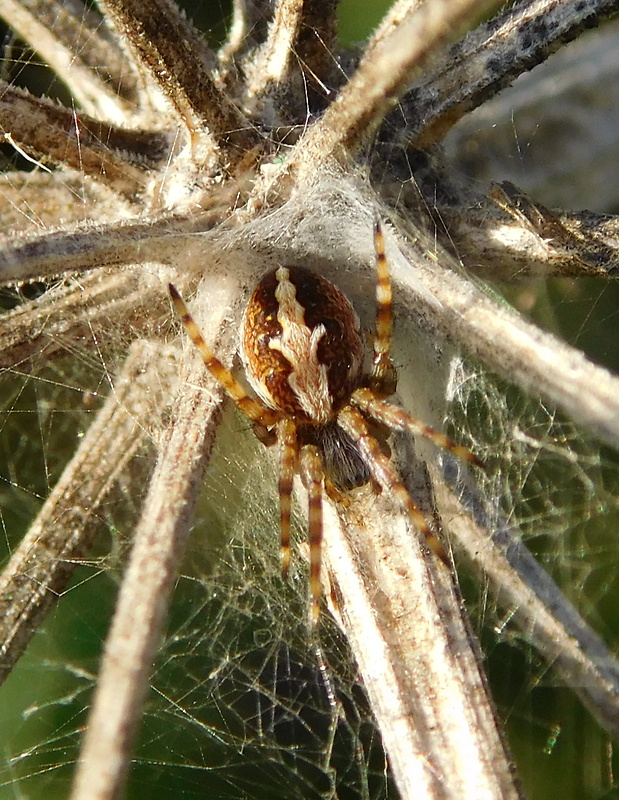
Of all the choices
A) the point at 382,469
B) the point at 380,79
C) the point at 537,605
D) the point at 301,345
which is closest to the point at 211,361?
the point at 301,345

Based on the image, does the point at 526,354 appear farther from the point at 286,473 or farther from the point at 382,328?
the point at 286,473

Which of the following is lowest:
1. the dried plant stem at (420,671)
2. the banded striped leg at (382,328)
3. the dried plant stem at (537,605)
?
the dried plant stem at (537,605)

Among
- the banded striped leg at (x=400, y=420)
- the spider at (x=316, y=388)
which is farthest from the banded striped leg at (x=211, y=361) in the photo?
the banded striped leg at (x=400, y=420)

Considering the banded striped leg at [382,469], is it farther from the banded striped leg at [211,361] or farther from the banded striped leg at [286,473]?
the banded striped leg at [211,361]

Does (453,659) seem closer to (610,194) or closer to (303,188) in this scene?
(303,188)

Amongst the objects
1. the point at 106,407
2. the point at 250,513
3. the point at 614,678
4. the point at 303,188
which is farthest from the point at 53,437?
the point at 614,678

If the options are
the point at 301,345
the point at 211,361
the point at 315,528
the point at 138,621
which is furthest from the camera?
the point at 301,345
